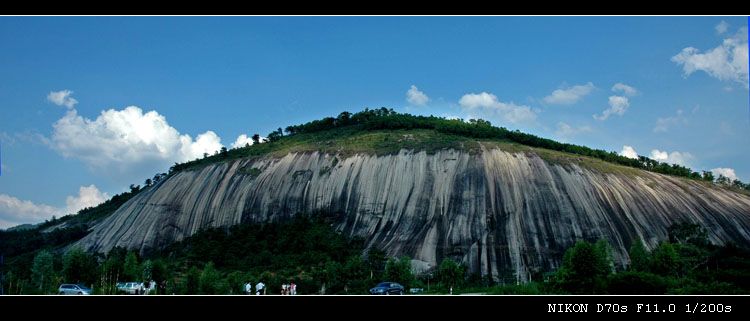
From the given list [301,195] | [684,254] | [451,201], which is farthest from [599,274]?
[301,195]

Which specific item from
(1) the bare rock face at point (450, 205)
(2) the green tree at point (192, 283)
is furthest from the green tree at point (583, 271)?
(2) the green tree at point (192, 283)

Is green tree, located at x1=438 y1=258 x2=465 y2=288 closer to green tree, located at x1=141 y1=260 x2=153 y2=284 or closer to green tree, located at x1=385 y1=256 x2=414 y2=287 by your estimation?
green tree, located at x1=385 y1=256 x2=414 y2=287

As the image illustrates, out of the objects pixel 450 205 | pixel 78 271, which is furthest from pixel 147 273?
pixel 450 205

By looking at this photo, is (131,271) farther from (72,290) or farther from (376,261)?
(376,261)

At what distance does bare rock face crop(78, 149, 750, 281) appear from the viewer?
2447 inches

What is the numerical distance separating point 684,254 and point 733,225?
57.3 ft

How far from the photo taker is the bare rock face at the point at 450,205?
62156 millimetres

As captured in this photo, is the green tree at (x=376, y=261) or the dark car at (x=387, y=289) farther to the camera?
the green tree at (x=376, y=261)

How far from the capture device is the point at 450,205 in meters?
68.2

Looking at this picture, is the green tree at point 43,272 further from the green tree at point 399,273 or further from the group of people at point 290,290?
the green tree at point 399,273

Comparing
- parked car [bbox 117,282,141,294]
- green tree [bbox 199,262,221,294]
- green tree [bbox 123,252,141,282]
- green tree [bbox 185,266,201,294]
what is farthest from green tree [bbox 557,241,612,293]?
green tree [bbox 123,252,141,282]
